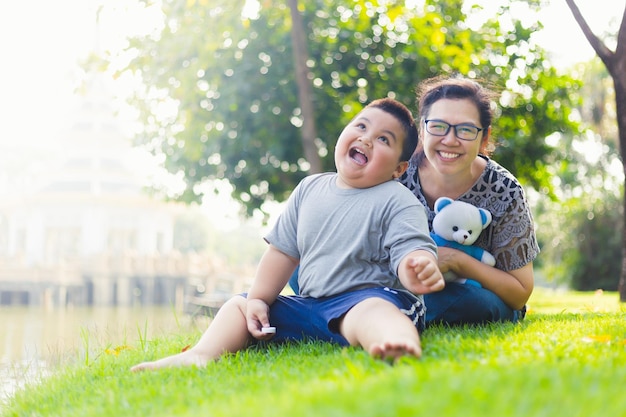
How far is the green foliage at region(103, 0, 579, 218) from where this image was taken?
9680 millimetres

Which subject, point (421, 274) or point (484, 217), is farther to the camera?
point (484, 217)

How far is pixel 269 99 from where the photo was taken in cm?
995

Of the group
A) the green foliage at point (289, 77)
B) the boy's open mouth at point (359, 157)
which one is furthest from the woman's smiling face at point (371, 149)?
the green foliage at point (289, 77)

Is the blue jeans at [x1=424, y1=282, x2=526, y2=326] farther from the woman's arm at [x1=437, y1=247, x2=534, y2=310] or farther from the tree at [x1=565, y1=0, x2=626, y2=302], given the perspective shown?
the tree at [x1=565, y1=0, x2=626, y2=302]

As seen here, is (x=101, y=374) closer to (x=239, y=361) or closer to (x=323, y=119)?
(x=239, y=361)

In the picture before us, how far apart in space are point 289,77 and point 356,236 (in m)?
7.37

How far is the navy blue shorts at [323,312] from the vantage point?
2.63 metres

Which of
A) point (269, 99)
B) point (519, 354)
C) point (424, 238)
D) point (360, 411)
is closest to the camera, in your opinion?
point (360, 411)

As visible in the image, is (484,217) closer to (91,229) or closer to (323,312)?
(323,312)

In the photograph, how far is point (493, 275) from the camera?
3180mm

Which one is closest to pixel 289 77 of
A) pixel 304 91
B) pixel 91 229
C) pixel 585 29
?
pixel 304 91

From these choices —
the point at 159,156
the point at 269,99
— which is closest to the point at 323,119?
the point at 269,99

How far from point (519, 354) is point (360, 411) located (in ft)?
2.96

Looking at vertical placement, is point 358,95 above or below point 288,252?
above
